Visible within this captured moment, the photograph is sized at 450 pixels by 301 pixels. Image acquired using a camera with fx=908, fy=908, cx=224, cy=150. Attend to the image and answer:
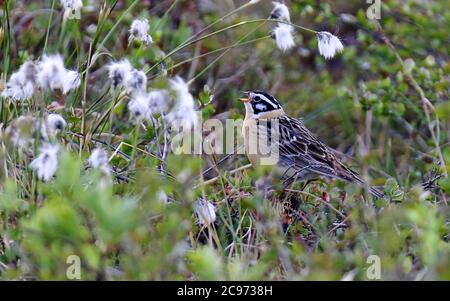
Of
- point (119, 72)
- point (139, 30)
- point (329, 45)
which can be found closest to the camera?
point (119, 72)

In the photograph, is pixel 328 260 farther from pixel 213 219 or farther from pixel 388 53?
pixel 388 53

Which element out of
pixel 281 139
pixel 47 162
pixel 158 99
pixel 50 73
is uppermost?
pixel 281 139

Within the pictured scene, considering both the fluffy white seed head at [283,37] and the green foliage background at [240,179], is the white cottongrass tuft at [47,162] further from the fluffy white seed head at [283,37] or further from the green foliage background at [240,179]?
the fluffy white seed head at [283,37]

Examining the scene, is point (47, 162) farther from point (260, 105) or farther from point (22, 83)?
point (260, 105)

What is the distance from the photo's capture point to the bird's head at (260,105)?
6.04 meters

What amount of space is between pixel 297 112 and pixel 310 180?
1627mm

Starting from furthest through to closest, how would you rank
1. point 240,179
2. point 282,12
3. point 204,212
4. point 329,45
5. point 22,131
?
point 240,179 → point 282,12 → point 329,45 → point 204,212 → point 22,131

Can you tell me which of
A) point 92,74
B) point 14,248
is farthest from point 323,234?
point 92,74

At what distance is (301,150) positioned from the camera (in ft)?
19.8

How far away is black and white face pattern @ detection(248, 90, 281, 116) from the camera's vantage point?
6.04m

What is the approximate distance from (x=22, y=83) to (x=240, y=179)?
160 centimetres

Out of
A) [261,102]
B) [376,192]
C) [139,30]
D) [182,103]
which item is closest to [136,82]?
[182,103]

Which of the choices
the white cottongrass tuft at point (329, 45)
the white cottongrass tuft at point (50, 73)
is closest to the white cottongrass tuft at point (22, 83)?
the white cottongrass tuft at point (50, 73)
